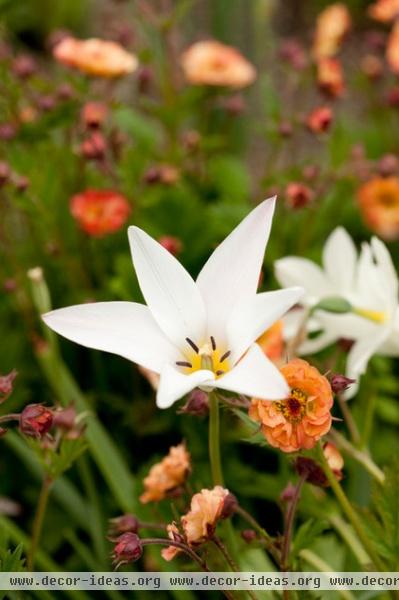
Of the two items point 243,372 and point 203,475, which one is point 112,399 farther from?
point 243,372

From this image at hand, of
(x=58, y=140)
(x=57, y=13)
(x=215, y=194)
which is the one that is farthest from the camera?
(x=57, y=13)

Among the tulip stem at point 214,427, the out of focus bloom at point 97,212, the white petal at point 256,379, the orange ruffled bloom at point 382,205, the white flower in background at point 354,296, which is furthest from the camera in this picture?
the orange ruffled bloom at point 382,205

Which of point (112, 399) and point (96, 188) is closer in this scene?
Result: point (112, 399)

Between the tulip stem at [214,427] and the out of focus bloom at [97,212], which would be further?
the out of focus bloom at [97,212]

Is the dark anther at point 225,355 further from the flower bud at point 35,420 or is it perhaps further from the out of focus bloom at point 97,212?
the out of focus bloom at point 97,212

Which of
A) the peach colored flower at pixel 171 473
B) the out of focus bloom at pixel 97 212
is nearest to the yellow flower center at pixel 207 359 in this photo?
the peach colored flower at pixel 171 473

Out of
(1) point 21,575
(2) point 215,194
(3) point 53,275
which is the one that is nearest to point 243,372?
(1) point 21,575

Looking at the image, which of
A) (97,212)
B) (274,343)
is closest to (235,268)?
(274,343)

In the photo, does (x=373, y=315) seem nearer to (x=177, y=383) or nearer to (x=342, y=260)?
(x=342, y=260)
